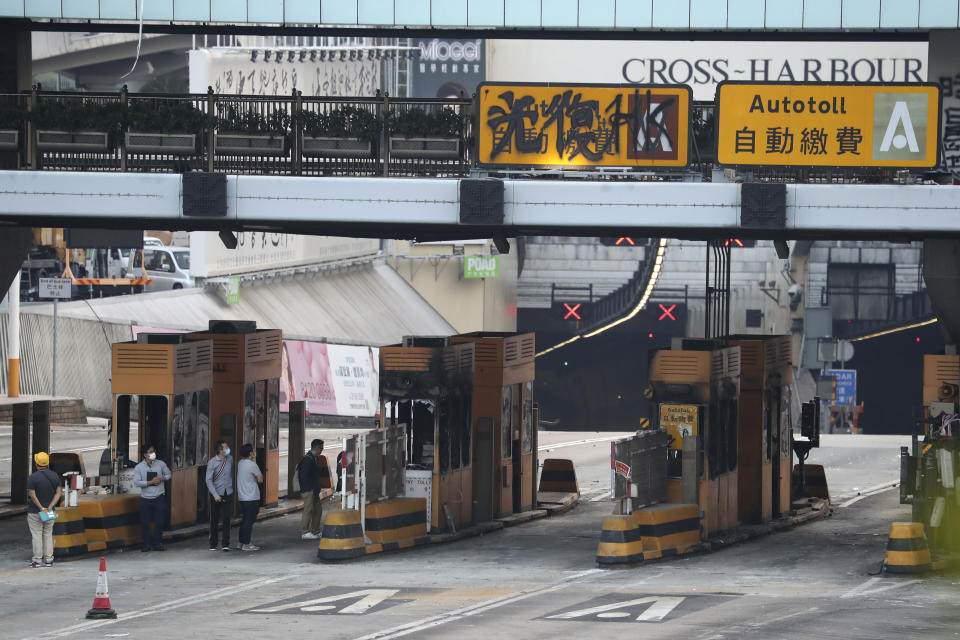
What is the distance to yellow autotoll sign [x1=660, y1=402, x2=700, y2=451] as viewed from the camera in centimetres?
2200

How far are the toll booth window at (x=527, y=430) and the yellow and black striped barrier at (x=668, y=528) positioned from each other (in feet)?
15.1

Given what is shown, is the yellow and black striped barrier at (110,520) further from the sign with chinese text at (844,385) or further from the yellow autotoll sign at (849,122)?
the sign with chinese text at (844,385)

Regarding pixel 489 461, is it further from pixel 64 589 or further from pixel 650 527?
pixel 64 589

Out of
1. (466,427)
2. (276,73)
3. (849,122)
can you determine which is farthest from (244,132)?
(276,73)

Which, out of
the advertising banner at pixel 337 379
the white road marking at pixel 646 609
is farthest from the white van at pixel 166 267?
the white road marking at pixel 646 609

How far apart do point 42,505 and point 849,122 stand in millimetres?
11688

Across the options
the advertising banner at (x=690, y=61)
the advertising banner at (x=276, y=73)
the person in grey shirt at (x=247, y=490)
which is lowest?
the person in grey shirt at (x=247, y=490)

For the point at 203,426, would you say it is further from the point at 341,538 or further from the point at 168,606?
the point at 168,606

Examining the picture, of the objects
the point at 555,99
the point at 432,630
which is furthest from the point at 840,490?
the point at 432,630

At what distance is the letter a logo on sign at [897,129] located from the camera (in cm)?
2122

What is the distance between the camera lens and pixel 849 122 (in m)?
21.2

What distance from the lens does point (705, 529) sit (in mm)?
22469

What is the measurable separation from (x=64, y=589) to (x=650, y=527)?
761cm

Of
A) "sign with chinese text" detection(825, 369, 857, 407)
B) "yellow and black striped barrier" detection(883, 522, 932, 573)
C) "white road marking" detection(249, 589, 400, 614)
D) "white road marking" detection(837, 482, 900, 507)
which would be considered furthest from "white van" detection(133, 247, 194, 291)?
"yellow and black striped barrier" detection(883, 522, 932, 573)
